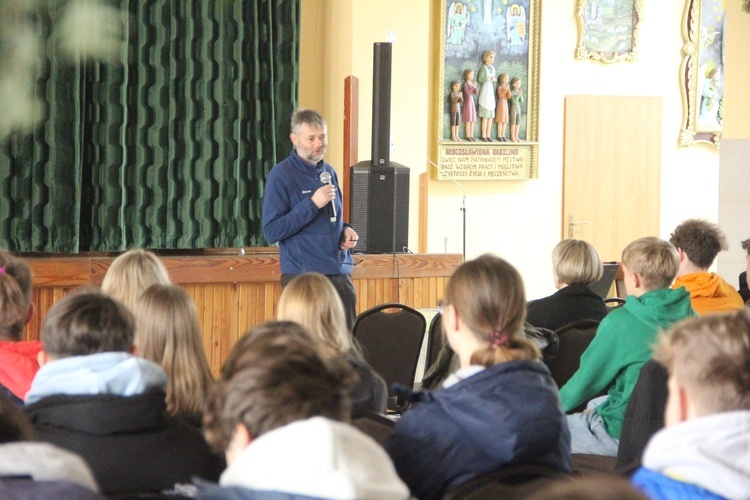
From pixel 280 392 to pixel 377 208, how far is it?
5611 mm

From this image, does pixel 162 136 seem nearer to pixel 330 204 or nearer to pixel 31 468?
pixel 330 204

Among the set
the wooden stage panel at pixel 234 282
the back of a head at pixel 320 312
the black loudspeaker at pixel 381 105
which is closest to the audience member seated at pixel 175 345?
the back of a head at pixel 320 312

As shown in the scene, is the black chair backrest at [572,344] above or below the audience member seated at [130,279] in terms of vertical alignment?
below

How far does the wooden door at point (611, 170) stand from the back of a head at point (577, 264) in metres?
6.23

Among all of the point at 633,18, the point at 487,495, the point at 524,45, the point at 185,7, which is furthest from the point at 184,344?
the point at 633,18

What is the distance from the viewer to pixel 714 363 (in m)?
1.56

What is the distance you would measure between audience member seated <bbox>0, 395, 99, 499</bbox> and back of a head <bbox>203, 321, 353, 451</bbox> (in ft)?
0.77

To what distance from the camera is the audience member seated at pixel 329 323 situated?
266 cm

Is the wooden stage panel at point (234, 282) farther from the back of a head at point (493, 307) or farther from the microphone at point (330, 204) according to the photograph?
the back of a head at point (493, 307)

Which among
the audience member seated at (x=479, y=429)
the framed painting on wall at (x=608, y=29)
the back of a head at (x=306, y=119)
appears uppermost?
the framed painting on wall at (x=608, y=29)

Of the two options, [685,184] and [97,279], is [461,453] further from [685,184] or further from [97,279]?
[685,184]

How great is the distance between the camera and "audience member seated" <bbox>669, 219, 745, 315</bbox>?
3.70 meters

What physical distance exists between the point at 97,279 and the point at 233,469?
5078 mm

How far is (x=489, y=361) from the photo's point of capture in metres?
2.07
